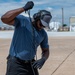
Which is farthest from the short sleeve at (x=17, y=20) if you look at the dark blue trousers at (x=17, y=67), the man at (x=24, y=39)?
the dark blue trousers at (x=17, y=67)

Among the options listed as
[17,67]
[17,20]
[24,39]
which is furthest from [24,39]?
[17,67]

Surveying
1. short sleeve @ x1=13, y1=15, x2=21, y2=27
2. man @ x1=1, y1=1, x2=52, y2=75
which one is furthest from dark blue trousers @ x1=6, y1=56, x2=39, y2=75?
short sleeve @ x1=13, y1=15, x2=21, y2=27

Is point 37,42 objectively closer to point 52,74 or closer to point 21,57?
point 21,57

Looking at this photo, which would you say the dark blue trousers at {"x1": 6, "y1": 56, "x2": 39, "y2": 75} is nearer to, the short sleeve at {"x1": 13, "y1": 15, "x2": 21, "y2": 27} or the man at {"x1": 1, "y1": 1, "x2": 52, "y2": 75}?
the man at {"x1": 1, "y1": 1, "x2": 52, "y2": 75}

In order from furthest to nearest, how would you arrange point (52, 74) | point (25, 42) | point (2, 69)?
point (2, 69) → point (52, 74) → point (25, 42)

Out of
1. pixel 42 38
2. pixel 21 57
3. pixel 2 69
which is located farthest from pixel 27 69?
pixel 2 69

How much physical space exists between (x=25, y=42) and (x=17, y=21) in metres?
0.30

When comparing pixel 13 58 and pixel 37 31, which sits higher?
pixel 37 31

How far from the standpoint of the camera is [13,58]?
3.98 m

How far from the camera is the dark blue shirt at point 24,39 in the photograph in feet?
12.9

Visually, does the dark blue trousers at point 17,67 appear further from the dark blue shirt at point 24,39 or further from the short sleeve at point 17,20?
the short sleeve at point 17,20

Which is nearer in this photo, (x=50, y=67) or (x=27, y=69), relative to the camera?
(x=27, y=69)

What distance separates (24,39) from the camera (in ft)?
12.9

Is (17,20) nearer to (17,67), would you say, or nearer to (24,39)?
(24,39)
